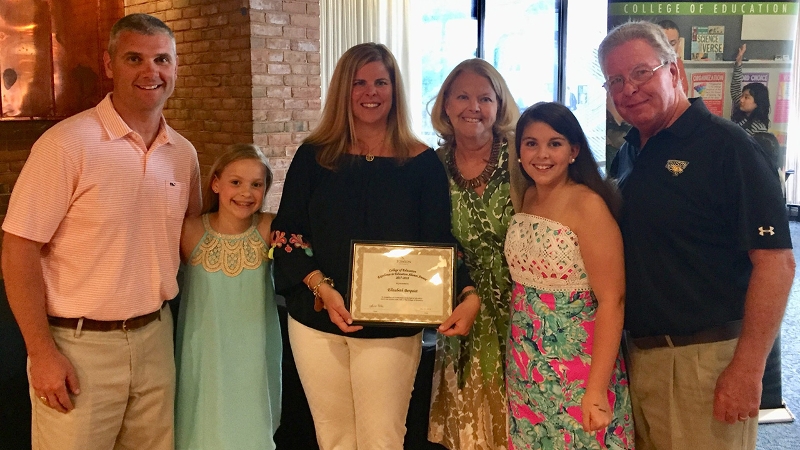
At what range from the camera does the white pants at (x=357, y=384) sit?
205cm

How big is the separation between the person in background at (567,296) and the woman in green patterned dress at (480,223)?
268mm

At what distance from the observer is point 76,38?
239 inches

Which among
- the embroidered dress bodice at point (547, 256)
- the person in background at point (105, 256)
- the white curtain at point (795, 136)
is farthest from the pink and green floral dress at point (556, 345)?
the white curtain at point (795, 136)

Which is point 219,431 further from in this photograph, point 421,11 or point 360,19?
point 421,11

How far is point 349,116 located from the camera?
2164 mm

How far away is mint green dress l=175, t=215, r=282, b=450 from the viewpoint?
2.16 meters

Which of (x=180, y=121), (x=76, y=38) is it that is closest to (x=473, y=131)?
(x=180, y=121)

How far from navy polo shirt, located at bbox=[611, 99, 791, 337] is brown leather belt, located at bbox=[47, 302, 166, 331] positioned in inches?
58.6

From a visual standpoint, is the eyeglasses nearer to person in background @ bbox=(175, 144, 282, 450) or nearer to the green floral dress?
the green floral dress

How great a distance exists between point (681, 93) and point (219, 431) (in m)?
1.87

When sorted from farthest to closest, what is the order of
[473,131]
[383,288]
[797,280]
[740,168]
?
[797,280] < [473,131] < [383,288] < [740,168]

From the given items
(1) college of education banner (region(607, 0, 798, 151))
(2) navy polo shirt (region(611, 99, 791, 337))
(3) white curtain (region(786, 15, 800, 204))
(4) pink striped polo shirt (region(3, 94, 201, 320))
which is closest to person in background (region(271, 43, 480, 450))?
(4) pink striped polo shirt (region(3, 94, 201, 320))

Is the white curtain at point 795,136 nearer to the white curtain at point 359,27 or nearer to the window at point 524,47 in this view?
the window at point 524,47

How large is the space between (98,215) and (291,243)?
58cm
